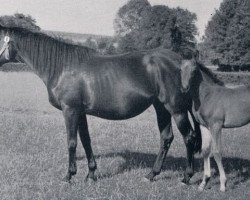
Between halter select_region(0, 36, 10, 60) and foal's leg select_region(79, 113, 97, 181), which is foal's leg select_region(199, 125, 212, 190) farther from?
halter select_region(0, 36, 10, 60)

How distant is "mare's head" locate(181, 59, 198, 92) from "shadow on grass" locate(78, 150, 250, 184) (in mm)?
2111

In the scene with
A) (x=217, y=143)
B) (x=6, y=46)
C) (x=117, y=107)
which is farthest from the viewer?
(x=6, y=46)

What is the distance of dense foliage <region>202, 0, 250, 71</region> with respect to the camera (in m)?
55.9

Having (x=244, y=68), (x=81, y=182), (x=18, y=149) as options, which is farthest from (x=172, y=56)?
(x=244, y=68)

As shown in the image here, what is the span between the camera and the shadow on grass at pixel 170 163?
782cm

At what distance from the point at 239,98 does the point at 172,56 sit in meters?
1.44

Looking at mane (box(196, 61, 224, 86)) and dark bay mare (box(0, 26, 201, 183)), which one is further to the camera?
mane (box(196, 61, 224, 86))

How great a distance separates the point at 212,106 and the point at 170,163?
2.27 metres

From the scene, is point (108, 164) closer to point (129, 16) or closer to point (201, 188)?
point (201, 188)

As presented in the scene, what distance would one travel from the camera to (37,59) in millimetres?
7027

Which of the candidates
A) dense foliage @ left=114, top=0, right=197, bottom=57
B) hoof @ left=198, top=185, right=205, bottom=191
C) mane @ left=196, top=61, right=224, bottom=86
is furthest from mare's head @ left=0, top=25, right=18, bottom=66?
dense foliage @ left=114, top=0, right=197, bottom=57

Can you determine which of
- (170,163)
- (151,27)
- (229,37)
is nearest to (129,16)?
(151,27)

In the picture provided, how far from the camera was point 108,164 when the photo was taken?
8.16 metres

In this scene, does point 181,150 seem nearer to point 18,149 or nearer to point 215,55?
point 18,149
